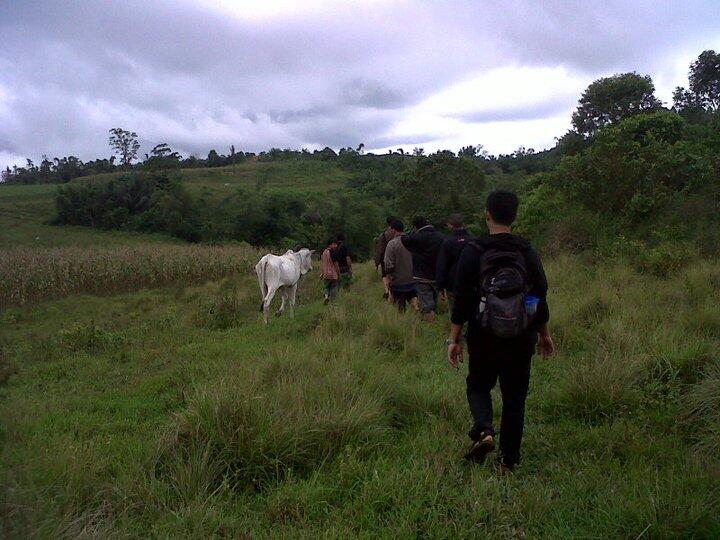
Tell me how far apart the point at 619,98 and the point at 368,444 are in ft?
73.7

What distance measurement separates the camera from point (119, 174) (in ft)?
221

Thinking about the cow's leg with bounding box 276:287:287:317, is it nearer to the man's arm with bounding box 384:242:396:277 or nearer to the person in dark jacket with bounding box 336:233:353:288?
the person in dark jacket with bounding box 336:233:353:288

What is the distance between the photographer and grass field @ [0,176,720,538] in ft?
9.89

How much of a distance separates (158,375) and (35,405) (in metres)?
1.32

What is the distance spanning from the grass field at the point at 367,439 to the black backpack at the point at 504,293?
3.31 ft

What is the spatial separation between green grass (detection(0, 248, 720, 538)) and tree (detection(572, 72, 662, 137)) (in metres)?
17.6

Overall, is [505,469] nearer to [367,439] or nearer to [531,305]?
[367,439]

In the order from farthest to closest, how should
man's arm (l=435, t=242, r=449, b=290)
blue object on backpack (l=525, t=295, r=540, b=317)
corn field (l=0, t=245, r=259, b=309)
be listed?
1. corn field (l=0, t=245, r=259, b=309)
2. man's arm (l=435, t=242, r=449, b=290)
3. blue object on backpack (l=525, t=295, r=540, b=317)

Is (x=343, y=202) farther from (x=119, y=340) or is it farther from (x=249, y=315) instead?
(x=119, y=340)

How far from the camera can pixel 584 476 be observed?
11.3 feet

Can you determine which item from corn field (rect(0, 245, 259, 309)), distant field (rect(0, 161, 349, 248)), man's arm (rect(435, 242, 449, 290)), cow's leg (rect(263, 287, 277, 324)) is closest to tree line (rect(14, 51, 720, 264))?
distant field (rect(0, 161, 349, 248))

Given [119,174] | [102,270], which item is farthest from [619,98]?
[119,174]

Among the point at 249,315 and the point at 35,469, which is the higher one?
the point at 35,469

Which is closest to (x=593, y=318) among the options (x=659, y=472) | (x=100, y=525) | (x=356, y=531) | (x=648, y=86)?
(x=659, y=472)
